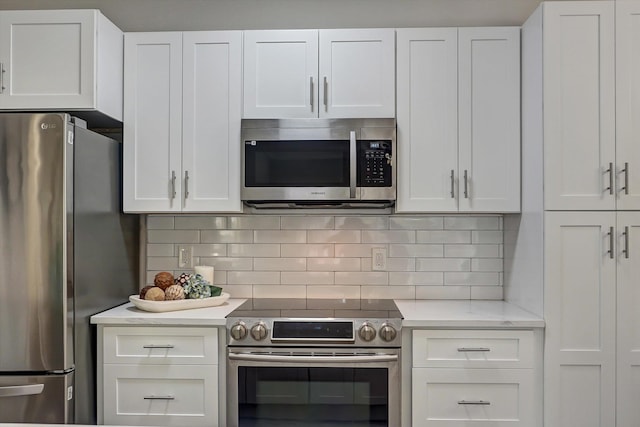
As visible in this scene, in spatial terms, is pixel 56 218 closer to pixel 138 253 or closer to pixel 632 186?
pixel 138 253

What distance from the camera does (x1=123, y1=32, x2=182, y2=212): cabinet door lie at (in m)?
2.65

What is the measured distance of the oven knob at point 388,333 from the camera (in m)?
2.30

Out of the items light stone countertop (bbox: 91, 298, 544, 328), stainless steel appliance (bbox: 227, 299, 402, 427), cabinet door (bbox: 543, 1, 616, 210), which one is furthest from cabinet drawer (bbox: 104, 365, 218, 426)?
cabinet door (bbox: 543, 1, 616, 210)

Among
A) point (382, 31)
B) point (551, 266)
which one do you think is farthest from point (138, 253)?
point (551, 266)

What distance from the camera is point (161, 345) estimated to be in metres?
2.37

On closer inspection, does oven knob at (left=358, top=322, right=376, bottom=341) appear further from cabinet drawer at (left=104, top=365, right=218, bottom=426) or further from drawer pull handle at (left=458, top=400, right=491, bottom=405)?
cabinet drawer at (left=104, top=365, right=218, bottom=426)

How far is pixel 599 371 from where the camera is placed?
2.29 m

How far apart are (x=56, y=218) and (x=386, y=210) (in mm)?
1643

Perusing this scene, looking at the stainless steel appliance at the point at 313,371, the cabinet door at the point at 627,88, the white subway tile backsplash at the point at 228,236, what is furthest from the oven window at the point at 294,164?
the cabinet door at the point at 627,88

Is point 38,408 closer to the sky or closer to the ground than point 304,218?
closer to the ground

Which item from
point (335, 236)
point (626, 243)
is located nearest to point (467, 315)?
point (626, 243)

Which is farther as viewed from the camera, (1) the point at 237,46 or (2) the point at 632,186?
(1) the point at 237,46

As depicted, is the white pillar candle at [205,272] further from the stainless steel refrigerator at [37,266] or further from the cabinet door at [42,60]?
the cabinet door at [42,60]

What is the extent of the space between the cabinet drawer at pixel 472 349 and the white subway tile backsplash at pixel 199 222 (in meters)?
1.27
